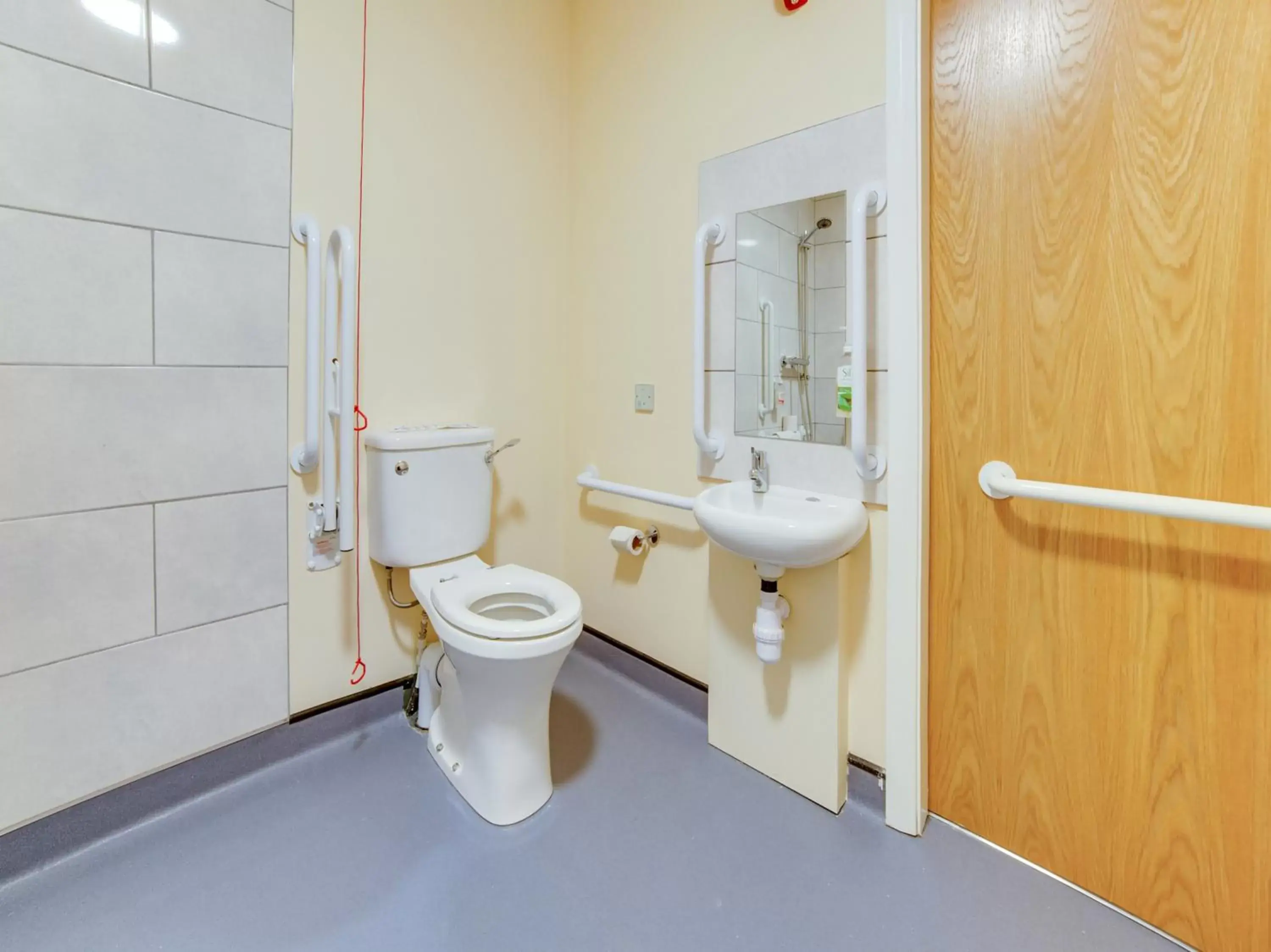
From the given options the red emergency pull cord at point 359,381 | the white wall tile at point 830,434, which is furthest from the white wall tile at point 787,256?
the red emergency pull cord at point 359,381

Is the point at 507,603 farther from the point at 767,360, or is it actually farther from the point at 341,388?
the point at 767,360

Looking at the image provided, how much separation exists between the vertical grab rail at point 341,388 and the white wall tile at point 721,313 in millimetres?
903

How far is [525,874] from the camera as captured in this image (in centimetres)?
121

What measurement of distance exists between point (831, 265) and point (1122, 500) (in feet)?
2.50

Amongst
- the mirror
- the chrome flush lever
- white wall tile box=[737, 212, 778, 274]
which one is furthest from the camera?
the chrome flush lever

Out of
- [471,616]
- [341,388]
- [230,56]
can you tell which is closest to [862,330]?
[471,616]

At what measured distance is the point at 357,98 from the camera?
5.19 feet

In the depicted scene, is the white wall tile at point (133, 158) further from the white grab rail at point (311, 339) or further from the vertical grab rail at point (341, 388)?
the vertical grab rail at point (341, 388)

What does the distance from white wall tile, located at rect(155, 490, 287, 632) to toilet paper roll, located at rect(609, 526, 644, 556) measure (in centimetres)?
91

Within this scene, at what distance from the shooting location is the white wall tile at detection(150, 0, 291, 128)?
1.30 metres

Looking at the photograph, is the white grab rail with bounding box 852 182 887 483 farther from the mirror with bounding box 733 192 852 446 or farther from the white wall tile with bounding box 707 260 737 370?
the white wall tile with bounding box 707 260 737 370

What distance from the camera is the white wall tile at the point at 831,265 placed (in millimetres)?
1366

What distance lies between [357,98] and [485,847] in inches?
74.8

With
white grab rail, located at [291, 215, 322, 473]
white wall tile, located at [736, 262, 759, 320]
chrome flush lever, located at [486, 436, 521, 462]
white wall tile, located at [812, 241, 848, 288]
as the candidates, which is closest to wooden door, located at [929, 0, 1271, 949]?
white wall tile, located at [812, 241, 848, 288]
